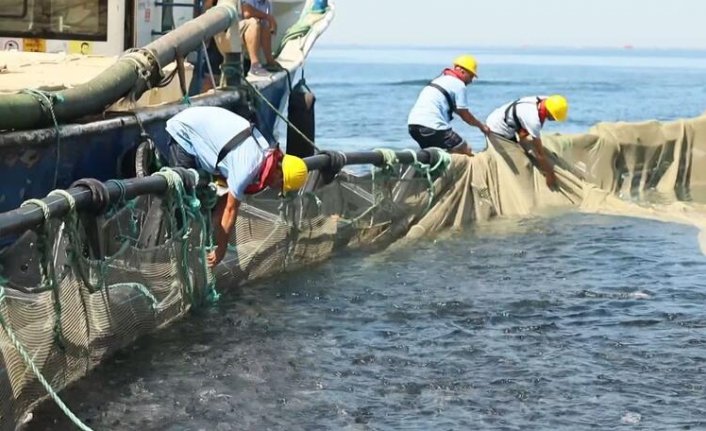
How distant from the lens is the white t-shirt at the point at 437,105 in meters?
12.2

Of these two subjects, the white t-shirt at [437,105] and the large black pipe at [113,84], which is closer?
the large black pipe at [113,84]

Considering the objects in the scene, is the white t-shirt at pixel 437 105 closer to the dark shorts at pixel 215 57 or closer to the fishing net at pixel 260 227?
the fishing net at pixel 260 227

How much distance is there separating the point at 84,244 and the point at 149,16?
463 cm

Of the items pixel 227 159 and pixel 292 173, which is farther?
pixel 292 173

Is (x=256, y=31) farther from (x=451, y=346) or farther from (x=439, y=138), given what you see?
(x=451, y=346)

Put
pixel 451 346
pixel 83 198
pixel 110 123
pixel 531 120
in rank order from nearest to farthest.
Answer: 1. pixel 83 198
2. pixel 451 346
3. pixel 110 123
4. pixel 531 120

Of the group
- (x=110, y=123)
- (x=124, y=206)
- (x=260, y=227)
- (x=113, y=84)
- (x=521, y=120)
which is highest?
(x=113, y=84)

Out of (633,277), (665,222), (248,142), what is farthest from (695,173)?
(248,142)

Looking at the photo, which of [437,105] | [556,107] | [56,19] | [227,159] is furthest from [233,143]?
[556,107]

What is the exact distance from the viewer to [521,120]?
11758 mm

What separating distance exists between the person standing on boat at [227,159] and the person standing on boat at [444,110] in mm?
4091

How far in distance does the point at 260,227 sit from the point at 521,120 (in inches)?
157

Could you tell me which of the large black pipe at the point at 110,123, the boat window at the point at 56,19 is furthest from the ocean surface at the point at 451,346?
the boat window at the point at 56,19

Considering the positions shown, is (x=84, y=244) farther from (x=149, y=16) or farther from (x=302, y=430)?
(x=149, y=16)
